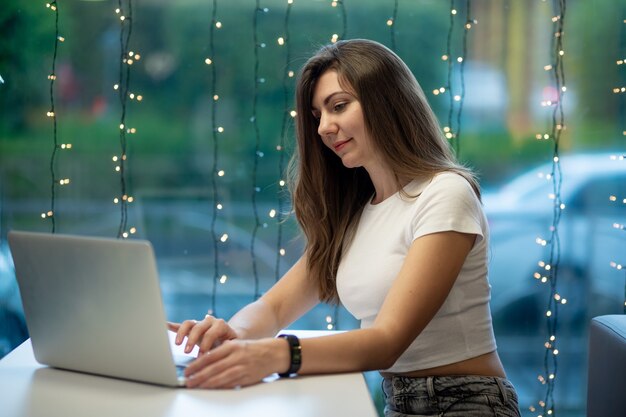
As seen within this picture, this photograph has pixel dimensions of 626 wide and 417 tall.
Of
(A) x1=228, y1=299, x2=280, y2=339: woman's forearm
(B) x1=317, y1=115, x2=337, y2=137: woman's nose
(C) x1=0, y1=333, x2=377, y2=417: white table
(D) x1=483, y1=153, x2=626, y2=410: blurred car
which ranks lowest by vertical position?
(D) x1=483, y1=153, x2=626, y2=410: blurred car

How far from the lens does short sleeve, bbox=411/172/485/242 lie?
5.61ft

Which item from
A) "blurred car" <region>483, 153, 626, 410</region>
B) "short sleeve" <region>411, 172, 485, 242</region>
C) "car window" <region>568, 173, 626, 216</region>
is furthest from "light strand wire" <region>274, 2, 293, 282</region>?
"short sleeve" <region>411, 172, 485, 242</region>

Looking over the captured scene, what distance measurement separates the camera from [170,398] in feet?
4.34

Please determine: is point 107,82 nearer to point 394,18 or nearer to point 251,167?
point 251,167

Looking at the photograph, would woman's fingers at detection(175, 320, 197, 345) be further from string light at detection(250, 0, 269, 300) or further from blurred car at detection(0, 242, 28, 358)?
blurred car at detection(0, 242, 28, 358)

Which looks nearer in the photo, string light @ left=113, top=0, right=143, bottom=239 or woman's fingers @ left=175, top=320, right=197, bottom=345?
woman's fingers @ left=175, top=320, right=197, bottom=345

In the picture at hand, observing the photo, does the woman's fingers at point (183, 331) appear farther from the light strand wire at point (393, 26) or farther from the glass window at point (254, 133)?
the light strand wire at point (393, 26)

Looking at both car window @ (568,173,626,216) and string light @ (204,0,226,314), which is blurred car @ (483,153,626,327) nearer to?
car window @ (568,173,626,216)

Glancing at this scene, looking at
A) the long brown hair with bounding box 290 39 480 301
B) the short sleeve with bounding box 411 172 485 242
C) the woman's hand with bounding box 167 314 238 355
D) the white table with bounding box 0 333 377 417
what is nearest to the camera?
the white table with bounding box 0 333 377 417

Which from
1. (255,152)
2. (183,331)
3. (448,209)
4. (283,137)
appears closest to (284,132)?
(283,137)

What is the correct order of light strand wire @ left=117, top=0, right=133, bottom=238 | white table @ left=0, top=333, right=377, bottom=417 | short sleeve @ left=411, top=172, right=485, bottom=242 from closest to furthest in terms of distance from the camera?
1. white table @ left=0, top=333, right=377, bottom=417
2. short sleeve @ left=411, top=172, right=485, bottom=242
3. light strand wire @ left=117, top=0, right=133, bottom=238

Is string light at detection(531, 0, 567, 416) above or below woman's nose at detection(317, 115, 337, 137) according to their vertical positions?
below

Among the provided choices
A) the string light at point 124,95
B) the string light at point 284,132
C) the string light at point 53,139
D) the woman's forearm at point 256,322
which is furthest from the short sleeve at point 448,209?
the string light at point 53,139

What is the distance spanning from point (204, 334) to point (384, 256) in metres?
0.50
